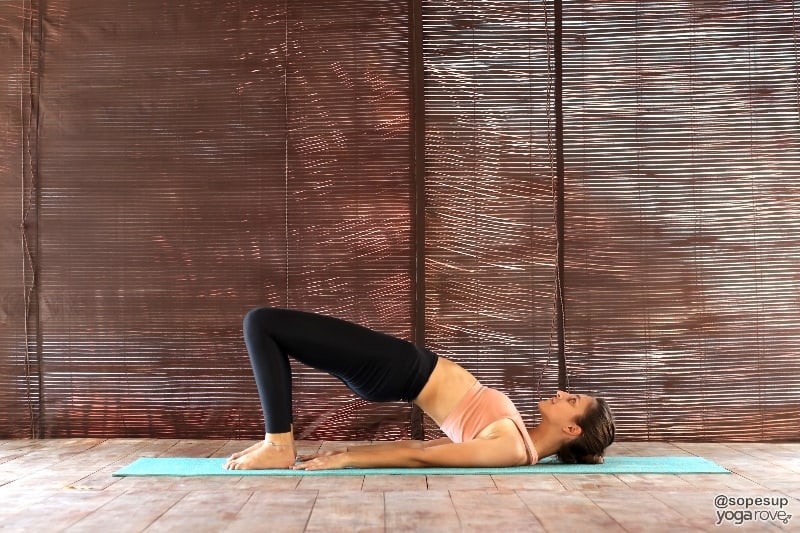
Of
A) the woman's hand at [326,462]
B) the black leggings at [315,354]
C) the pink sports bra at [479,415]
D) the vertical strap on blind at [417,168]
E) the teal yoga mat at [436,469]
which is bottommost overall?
the teal yoga mat at [436,469]

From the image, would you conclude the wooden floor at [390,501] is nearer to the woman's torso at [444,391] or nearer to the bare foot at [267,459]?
the bare foot at [267,459]

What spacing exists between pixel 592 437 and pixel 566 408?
130mm

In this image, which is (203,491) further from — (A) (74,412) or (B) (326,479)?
(A) (74,412)

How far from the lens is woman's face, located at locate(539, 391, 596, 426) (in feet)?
9.34

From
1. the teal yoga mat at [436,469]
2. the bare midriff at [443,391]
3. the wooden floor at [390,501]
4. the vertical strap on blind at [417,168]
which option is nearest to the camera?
the wooden floor at [390,501]

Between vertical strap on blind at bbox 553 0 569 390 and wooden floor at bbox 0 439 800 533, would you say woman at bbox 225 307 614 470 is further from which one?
vertical strap on blind at bbox 553 0 569 390

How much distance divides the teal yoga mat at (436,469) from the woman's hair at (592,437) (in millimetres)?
39

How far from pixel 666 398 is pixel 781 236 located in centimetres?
86

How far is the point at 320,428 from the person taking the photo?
12.3 feet

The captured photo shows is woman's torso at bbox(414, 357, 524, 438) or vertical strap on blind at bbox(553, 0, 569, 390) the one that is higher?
vertical strap on blind at bbox(553, 0, 569, 390)

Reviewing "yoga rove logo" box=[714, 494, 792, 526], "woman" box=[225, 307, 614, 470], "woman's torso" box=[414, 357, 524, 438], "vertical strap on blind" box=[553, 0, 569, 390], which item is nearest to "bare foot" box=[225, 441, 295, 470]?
"woman" box=[225, 307, 614, 470]

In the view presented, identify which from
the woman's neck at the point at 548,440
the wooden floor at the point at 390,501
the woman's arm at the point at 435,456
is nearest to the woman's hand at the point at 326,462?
the woman's arm at the point at 435,456

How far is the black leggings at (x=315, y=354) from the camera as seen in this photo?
2777 mm

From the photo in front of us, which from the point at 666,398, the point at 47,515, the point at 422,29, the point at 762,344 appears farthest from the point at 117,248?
the point at 762,344
